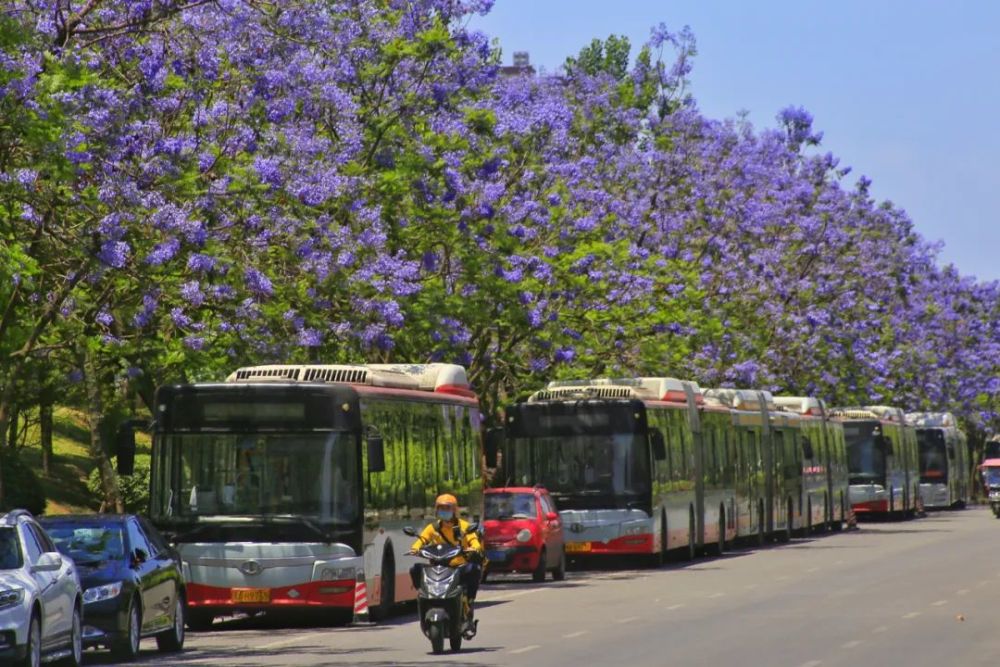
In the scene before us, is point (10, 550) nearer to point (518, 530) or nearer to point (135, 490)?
point (518, 530)

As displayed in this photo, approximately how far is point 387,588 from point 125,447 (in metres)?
3.77

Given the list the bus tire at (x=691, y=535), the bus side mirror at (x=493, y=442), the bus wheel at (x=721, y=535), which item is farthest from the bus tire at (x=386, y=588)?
the bus wheel at (x=721, y=535)

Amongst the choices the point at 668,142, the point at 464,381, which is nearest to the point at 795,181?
the point at 668,142

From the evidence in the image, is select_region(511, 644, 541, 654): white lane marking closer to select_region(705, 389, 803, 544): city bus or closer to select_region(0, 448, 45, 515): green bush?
select_region(0, 448, 45, 515): green bush

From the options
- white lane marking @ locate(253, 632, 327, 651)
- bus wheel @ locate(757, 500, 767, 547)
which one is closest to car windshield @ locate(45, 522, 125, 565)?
white lane marking @ locate(253, 632, 327, 651)

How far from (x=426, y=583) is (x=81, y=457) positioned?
34.6 m

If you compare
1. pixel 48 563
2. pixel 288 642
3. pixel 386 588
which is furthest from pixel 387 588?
pixel 48 563

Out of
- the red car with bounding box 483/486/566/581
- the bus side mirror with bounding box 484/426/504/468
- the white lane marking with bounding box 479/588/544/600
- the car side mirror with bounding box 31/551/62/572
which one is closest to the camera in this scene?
the car side mirror with bounding box 31/551/62/572

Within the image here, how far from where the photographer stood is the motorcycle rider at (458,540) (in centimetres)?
2234

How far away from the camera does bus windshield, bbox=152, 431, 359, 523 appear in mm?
25281

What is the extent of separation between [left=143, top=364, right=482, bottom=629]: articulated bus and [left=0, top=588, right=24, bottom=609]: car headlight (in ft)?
24.5

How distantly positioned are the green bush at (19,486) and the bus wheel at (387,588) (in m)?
11.1

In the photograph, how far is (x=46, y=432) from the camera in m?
46.8

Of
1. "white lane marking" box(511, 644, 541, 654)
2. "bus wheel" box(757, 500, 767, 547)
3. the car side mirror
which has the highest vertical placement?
"bus wheel" box(757, 500, 767, 547)
